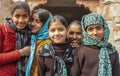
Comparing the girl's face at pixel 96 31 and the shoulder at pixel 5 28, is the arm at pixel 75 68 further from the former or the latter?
the shoulder at pixel 5 28

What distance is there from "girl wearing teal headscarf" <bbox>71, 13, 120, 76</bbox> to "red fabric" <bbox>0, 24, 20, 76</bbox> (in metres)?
0.56

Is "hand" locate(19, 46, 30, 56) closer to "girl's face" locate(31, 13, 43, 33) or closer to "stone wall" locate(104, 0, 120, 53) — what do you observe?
"girl's face" locate(31, 13, 43, 33)

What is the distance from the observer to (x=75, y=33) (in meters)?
3.71

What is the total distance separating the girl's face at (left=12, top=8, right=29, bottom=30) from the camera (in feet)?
11.2

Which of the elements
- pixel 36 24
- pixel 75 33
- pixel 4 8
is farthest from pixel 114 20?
pixel 36 24

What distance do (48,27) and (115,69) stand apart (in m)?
0.70

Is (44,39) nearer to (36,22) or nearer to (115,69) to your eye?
(36,22)

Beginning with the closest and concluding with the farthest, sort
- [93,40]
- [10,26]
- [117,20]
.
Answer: [93,40]
[10,26]
[117,20]

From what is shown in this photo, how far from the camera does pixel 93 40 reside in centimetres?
321

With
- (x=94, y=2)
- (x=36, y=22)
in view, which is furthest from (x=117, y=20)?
(x=36, y=22)

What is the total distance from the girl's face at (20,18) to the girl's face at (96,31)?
581 mm

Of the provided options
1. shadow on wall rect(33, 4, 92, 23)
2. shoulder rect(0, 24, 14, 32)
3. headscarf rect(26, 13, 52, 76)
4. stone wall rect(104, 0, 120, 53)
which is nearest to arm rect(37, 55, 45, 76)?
headscarf rect(26, 13, 52, 76)

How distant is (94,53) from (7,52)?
0.79m

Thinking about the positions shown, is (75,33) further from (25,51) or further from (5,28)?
(5,28)
